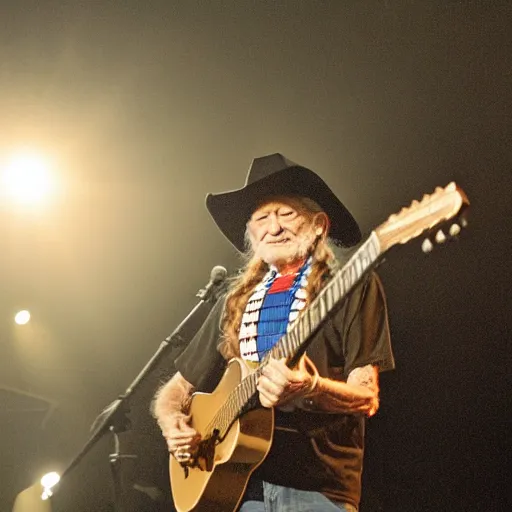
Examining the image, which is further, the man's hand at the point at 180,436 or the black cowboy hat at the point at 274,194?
the black cowboy hat at the point at 274,194

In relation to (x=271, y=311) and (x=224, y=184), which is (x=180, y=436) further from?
(x=224, y=184)

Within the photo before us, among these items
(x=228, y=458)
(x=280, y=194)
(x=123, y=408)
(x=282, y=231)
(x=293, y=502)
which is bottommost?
(x=293, y=502)

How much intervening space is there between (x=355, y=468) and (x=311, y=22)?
4.54 feet

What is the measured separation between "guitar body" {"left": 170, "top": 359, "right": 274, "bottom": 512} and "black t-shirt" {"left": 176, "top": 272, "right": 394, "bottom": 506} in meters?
0.05

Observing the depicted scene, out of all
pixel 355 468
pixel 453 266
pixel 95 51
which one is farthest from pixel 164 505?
pixel 95 51

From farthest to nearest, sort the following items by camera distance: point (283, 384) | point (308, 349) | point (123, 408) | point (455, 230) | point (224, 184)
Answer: point (224, 184) < point (123, 408) < point (308, 349) < point (283, 384) < point (455, 230)

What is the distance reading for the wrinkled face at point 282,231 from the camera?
1.82 metres

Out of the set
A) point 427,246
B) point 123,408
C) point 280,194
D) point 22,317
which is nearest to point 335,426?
point 427,246

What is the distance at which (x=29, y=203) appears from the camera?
7.92 ft

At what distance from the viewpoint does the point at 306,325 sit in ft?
4.69

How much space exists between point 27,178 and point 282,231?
1064 millimetres

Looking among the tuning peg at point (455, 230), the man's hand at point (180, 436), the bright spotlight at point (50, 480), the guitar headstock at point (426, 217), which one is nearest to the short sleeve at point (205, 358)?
the man's hand at point (180, 436)

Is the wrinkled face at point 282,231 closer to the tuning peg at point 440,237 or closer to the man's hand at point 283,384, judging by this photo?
the man's hand at point 283,384

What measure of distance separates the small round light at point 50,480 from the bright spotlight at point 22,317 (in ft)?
1.78
